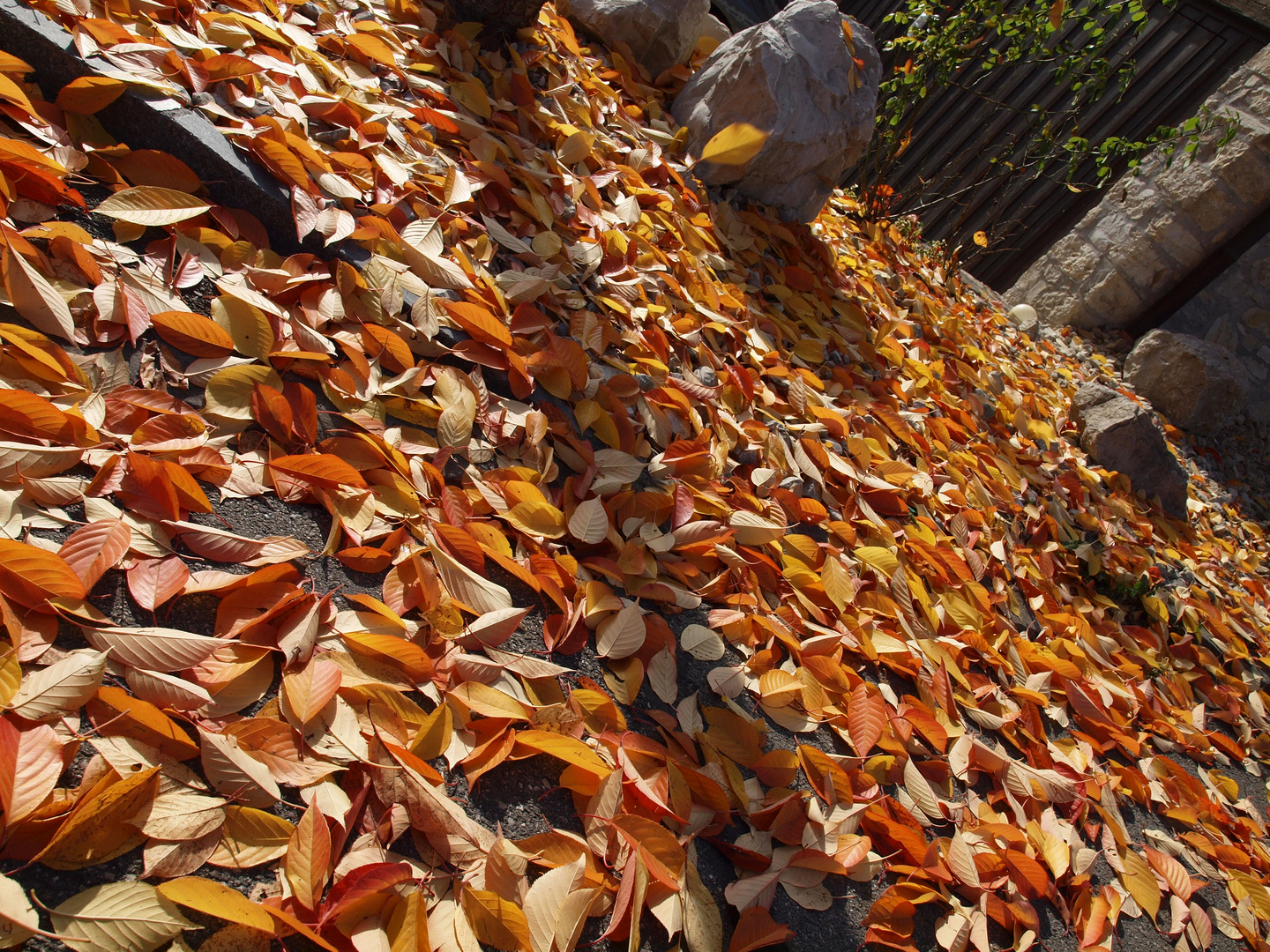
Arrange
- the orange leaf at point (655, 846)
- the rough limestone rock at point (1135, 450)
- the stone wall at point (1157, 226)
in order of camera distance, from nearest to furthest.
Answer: the orange leaf at point (655, 846)
the rough limestone rock at point (1135, 450)
the stone wall at point (1157, 226)

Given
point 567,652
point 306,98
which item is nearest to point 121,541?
point 567,652

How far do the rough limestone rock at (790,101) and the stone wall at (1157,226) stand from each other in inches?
78.0

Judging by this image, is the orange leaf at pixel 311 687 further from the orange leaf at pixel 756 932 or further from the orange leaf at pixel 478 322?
the orange leaf at pixel 478 322

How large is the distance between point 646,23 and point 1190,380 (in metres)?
3.04

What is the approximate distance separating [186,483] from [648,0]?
2438 millimetres

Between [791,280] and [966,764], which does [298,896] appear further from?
[791,280]

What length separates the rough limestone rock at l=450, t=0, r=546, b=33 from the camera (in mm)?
1938

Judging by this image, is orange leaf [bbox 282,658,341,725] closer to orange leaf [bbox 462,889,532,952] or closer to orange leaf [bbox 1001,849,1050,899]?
orange leaf [bbox 462,889,532,952]

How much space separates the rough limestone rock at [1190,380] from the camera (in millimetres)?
3414

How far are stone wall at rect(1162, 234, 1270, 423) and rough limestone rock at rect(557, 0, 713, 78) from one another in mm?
3084

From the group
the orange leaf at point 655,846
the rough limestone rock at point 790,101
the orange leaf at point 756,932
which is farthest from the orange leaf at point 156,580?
the rough limestone rock at point 790,101

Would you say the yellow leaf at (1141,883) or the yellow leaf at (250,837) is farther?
the yellow leaf at (1141,883)

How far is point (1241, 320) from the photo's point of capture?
3750mm

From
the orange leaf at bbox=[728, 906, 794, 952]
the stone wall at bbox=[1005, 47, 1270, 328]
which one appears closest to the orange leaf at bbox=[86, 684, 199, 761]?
the orange leaf at bbox=[728, 906, 794, 952]
